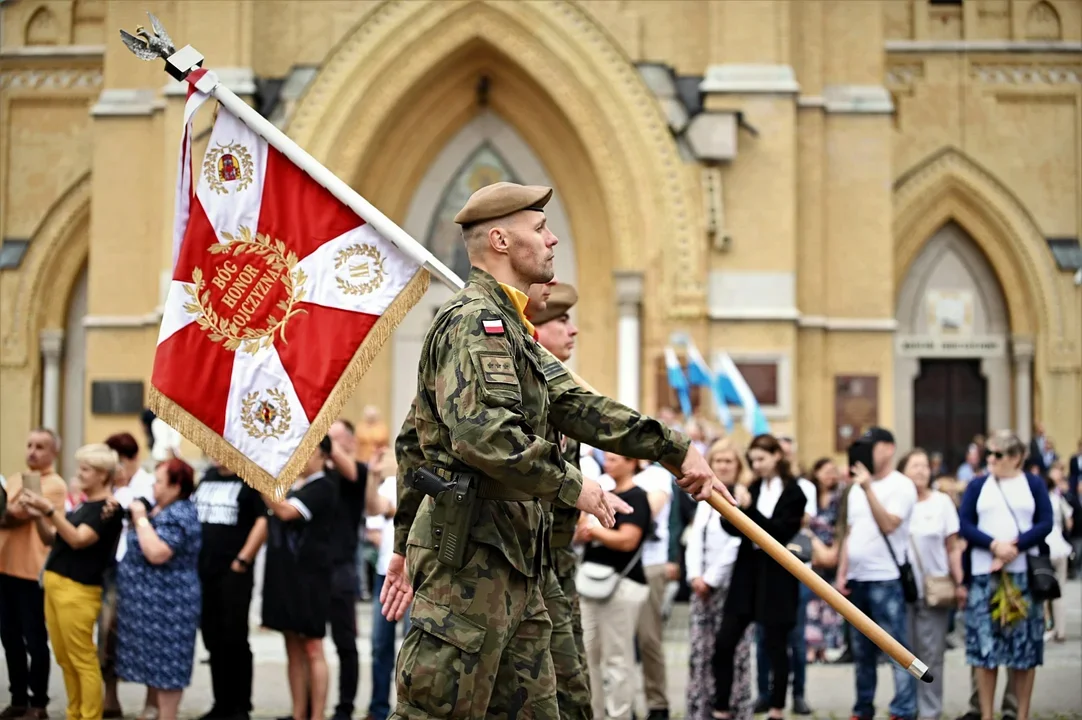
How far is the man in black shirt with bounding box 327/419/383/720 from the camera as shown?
359 inches

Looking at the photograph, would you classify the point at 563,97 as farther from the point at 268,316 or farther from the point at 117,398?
the point at 268,316

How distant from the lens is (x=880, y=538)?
9039 millimetres

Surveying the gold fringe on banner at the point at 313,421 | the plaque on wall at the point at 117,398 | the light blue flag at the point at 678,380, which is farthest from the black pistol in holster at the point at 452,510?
the plaque on wall at the point at 117,398

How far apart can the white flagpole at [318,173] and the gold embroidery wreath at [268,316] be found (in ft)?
1.20

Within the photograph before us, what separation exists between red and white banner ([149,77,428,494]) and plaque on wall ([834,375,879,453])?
46.1 feet

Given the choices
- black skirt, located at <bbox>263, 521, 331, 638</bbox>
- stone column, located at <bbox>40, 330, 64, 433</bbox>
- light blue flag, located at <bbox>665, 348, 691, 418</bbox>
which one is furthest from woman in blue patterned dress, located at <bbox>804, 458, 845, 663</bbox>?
stone column, located at <bbox>40, 330, 64, 433</bbox>

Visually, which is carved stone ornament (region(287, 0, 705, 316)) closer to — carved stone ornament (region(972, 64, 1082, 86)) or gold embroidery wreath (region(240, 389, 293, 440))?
carved stone ornament (region(972, 64, 1082, 86))

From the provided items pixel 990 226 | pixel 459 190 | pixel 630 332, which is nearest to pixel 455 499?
pixel 630 332

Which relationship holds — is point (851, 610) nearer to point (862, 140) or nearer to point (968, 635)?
point (968, 635)

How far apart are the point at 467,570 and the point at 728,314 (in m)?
14.4

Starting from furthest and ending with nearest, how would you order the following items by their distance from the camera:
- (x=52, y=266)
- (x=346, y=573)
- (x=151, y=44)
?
1. (x=52, y=266)
2. (x=346, y=573)
3. (x=151, y=44)

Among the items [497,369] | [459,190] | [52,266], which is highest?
[459,190]

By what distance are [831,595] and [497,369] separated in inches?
55.8

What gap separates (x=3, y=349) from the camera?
20.1 meters
